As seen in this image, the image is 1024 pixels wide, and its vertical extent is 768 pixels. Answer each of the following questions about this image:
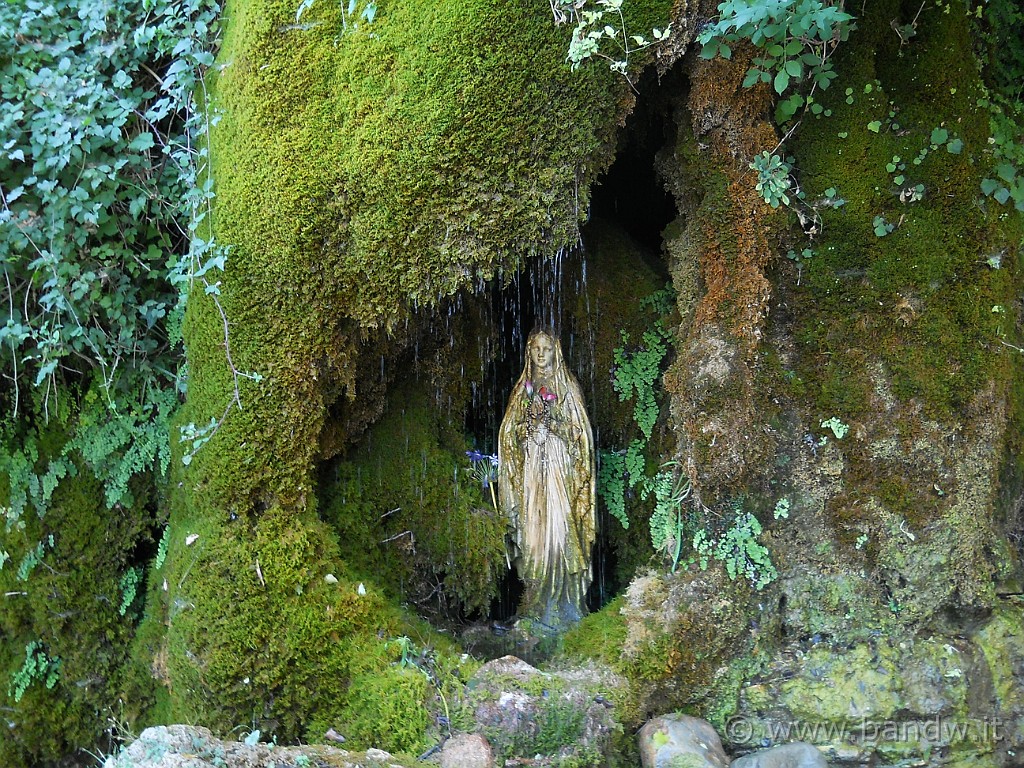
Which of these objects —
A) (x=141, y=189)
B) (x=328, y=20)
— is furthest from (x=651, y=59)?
(x=141, y=189)

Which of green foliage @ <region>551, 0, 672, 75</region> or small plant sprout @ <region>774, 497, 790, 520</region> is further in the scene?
small plant sprout @ <region>774, 497, 790, 520</region>

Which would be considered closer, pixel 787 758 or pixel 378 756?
pixel 378 756

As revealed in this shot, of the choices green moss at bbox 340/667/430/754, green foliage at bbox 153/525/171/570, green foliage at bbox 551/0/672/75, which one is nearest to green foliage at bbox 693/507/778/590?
green moss at bbox 340/667/430/754

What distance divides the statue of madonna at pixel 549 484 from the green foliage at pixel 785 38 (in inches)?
65.8

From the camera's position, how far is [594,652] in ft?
12.7

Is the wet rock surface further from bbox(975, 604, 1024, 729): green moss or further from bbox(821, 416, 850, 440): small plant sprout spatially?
bbox(975, 604, 1024, 729): green moss

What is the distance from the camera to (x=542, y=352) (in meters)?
4.32

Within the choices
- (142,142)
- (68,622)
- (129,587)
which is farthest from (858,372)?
(68,622)

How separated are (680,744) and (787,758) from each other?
18.6 inches

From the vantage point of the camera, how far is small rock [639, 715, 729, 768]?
344 centimetres

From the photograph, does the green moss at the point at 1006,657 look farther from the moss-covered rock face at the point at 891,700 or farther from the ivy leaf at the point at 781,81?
the ivy leaf at the point at 781,81

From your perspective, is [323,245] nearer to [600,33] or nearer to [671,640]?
[600,33]

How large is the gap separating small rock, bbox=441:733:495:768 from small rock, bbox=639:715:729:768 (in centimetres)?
72

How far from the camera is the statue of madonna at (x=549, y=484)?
13.9 feet
